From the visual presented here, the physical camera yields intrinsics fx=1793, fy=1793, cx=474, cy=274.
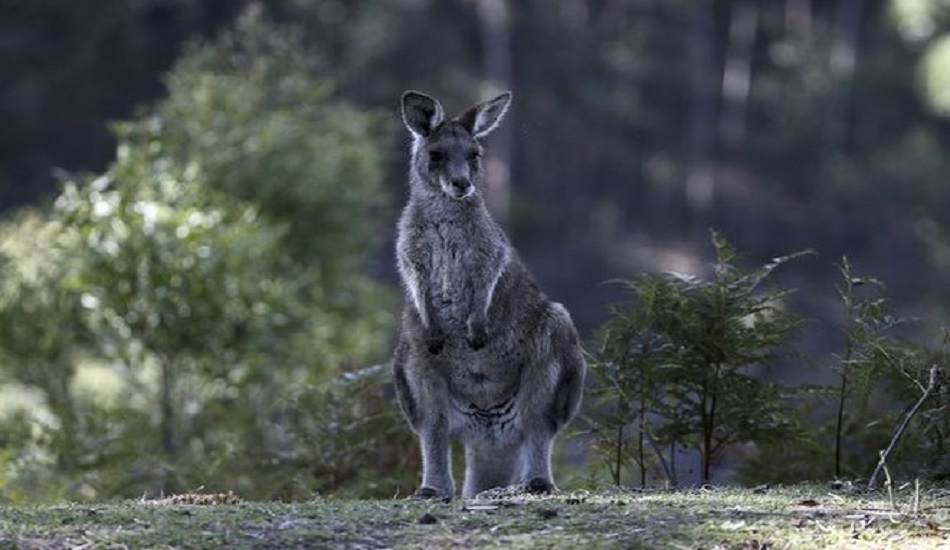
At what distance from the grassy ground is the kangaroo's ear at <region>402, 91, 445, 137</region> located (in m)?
2.51

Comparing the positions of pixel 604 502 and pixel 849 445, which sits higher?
pixel 849 445

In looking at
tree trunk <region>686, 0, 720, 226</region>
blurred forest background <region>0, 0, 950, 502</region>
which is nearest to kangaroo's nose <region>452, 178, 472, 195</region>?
blurred forest background <region>0, 0, 950, 502</region>

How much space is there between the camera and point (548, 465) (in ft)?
32.2

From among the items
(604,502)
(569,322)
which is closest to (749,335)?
(569,322)

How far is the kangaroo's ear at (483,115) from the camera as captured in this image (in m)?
10.2

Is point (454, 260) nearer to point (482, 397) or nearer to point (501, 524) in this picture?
point (482, 397)

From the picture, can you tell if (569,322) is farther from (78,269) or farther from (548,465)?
(78,269)

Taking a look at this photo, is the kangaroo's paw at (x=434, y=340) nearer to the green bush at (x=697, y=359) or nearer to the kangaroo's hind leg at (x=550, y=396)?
the kangaroo's hind leg at (x=550, y=396)

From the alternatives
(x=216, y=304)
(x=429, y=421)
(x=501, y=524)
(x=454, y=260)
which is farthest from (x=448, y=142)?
(x=216, y=304)

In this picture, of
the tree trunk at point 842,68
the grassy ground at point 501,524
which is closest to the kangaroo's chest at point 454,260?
the grassy ground at point 501,524

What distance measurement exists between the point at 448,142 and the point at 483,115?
0.95 ft

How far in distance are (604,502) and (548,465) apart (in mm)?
1224

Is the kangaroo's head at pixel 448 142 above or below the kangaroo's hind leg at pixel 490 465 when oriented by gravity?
above

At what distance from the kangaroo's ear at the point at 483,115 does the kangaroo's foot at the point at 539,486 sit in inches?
79.9
